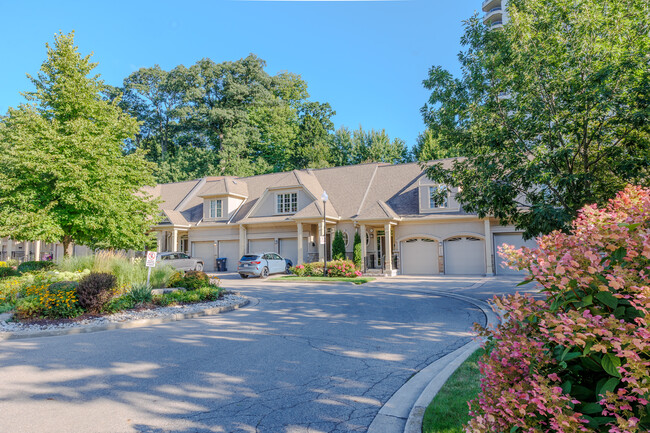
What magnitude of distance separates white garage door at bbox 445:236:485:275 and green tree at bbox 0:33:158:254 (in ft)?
60.0

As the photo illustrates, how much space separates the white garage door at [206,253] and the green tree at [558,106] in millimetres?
24932

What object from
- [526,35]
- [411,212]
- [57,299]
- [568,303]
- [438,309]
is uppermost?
[526,35]

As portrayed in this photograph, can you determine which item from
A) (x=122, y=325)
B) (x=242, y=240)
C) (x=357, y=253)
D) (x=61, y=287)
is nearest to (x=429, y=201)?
(x=357, y=253)

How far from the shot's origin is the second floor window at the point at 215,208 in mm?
32719

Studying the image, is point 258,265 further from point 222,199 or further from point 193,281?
point 222,199

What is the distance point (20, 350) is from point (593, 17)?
15.4 metres

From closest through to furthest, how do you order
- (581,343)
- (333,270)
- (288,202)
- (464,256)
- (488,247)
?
1. (581,343)
2. (333,270)
3. (488,247)
4. (464,256)
5. (288,202)

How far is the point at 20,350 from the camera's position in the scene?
7508mm

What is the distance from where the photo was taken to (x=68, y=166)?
14758 millimetres

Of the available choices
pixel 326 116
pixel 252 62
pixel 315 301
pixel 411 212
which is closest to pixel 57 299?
pixel 315 301

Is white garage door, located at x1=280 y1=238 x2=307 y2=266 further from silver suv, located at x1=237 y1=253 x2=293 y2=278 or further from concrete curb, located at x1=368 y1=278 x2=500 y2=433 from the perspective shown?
concrete curb, located at x1=368 y1=278 x2=500 y2=433

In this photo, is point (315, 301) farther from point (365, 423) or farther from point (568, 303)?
point (568, 303)

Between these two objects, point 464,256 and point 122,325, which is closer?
point 122,325

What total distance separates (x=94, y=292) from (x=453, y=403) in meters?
9.75
